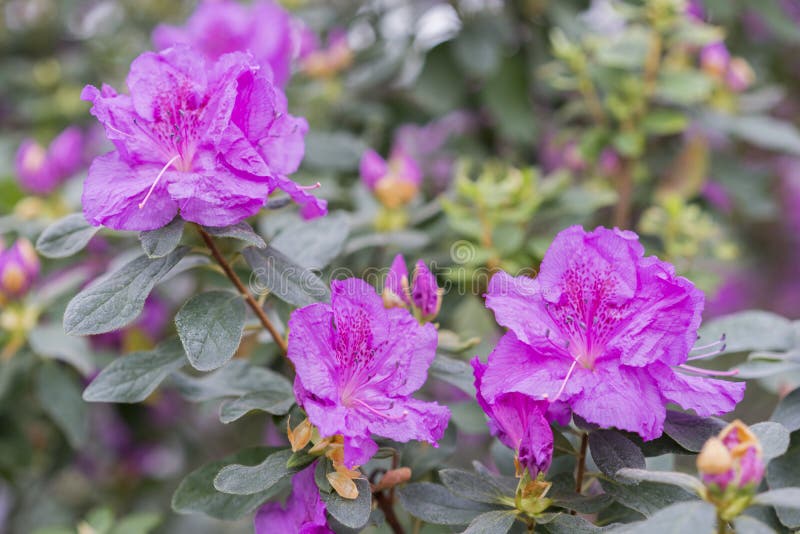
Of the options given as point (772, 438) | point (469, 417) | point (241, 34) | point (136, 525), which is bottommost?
point (136, 525)

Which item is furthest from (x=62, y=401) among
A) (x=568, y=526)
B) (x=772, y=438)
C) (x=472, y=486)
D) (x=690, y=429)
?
(x=772, y=438)

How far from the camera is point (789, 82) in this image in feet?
9.74

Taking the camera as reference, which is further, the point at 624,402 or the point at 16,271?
the point at 16,271

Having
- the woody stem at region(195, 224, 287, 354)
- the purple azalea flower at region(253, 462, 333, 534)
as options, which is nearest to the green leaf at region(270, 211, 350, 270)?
the woody stem at region(195, 224, 287, 354)

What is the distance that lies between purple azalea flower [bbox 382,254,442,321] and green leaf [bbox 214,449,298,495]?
27 centimetres

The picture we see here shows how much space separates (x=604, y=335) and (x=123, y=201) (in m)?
0.59

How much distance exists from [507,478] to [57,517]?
169 centimetres

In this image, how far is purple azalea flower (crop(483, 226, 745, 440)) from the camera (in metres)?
0.93

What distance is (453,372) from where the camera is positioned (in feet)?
3.65

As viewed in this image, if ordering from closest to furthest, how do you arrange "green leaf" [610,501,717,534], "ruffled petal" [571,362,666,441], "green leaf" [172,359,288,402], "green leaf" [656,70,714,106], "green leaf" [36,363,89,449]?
"green leaf" [610,501,717,534], "ruffled petal" [571,362,666,441], "green leaf" [172,359,288,402], "green leaf" [36,363,89,449], "green leaf" [656,70,714,106]

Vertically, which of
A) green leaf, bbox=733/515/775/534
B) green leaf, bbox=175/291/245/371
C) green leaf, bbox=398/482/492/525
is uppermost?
green leaf, bbox=175/291/245/371

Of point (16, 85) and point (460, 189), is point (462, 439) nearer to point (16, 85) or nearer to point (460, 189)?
point (460, 189)

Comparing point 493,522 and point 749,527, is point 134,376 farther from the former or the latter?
point 749,527

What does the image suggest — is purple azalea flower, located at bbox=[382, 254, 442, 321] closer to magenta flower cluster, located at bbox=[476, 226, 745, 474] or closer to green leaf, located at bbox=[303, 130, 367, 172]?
magenta flower cluster, located at bbox=[476, 226, 745, 474]
